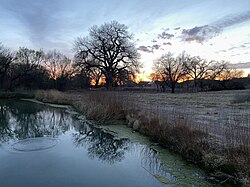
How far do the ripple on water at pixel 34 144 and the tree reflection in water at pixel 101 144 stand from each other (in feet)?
3.00

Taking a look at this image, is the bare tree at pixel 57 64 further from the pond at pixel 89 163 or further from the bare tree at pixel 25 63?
the pond at pixel 89 163

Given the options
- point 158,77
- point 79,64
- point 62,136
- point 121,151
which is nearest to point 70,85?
point 79,64

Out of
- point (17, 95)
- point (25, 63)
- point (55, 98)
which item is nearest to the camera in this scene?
point (55, 98)

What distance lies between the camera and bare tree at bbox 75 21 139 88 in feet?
108

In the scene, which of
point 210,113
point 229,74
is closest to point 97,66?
point 210,113

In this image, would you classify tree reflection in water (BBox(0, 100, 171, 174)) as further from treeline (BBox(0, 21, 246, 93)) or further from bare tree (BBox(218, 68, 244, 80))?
bare tree (BBox(218, 68, 244, 80))

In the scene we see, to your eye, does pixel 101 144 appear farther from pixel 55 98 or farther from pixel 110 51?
pixel 110 51

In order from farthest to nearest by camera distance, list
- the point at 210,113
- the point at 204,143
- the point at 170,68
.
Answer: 1. the point at 170,68
2. the point at 210,113
3. the point at 204,143

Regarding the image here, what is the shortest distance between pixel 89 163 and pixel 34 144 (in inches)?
108

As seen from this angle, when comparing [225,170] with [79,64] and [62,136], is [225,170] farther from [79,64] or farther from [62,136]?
[79,64]

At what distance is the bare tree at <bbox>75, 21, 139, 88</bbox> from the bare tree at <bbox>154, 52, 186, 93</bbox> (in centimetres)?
1345

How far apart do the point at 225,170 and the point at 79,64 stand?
1209 inches

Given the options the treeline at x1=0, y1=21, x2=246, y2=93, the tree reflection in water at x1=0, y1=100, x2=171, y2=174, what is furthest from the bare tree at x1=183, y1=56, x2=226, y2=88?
the tree reflection in water at x1=0, y1=100, x2=171, y2=174

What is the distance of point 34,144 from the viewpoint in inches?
310
